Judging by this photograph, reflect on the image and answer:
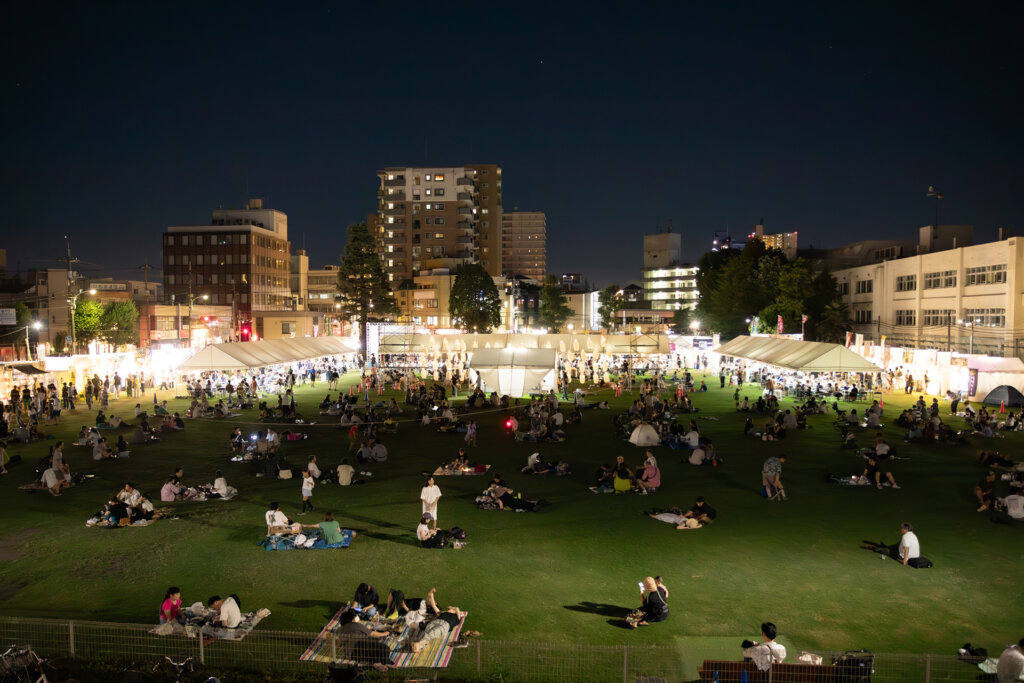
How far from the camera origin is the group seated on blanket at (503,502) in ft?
44.8

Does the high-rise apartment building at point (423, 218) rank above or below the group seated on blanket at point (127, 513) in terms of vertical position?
above

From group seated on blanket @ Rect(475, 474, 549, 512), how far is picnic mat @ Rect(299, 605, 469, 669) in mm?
5492

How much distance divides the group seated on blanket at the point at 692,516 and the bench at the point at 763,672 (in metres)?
5.42

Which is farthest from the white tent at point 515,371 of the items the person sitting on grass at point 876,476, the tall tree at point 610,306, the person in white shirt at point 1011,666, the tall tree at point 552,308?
the tall tree at point 610,306

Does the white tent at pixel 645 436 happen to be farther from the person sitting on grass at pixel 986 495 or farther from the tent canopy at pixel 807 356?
the tent canopy at pixel 807 356

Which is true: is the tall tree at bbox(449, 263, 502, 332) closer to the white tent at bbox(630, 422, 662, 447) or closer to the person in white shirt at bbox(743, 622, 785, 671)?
the white tent at bbox(630, 422, 662, 447)

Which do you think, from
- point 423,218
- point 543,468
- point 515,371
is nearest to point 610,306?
point 423,218

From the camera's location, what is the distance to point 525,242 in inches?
6781

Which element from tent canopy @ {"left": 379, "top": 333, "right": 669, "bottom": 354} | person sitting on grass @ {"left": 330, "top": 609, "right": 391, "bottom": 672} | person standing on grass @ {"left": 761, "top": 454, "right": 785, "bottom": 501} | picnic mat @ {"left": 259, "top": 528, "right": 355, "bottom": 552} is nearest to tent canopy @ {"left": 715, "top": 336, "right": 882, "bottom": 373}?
tent canopy @ {"left": 379, "top": 333, "right": 669, "bottom": 354}

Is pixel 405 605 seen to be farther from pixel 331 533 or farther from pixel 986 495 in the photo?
pixel 986 495

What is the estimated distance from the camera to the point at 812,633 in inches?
326

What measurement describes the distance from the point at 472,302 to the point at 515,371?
45.3m

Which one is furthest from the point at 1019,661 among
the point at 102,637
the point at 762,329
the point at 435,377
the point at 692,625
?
the point at 762,329

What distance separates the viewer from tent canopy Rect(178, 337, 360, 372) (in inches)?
1188
